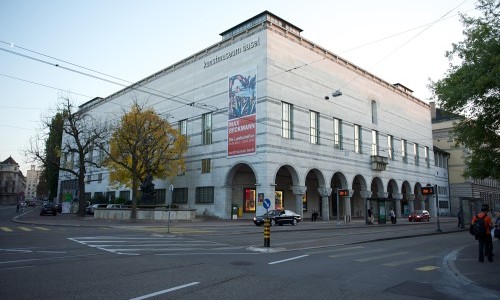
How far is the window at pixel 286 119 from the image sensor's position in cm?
3937

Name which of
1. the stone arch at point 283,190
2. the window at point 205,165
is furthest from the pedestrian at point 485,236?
the window at point 205,165

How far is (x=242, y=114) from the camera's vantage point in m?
39.6

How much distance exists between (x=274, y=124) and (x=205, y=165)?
422 inches

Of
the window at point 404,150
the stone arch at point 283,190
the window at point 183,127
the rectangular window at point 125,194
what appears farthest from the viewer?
the window at point 404,150

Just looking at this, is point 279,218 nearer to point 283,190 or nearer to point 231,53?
point 283,190

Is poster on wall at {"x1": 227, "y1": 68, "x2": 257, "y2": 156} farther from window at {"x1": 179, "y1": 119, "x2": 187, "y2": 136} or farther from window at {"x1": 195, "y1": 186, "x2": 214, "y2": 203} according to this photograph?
window at {"x1": 179, "y1": 119, "x2": 187, "y2": 136}

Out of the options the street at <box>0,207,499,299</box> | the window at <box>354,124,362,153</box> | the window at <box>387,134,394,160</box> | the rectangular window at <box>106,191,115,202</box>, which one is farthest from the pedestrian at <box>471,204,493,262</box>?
the rectangular window at <box>106,191,115,202</box>

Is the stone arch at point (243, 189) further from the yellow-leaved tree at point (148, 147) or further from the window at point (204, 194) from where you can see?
the yellow-leaved tree at point (148, 147)

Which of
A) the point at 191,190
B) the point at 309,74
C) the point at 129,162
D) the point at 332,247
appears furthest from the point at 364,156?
the point at 332,247

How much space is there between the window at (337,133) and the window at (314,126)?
3336 mm

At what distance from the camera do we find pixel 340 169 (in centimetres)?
4581

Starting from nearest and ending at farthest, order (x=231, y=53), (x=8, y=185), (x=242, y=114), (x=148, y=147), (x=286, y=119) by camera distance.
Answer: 1. (x=242, y=114)
2. (x=286, y=119)
3. (x=148, y=147)
4. (x=231, y=53)
5. (x=8, y=185)

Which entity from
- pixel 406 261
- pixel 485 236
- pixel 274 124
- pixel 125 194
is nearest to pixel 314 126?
pixel 274 124

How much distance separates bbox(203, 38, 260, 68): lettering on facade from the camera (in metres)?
40.0
